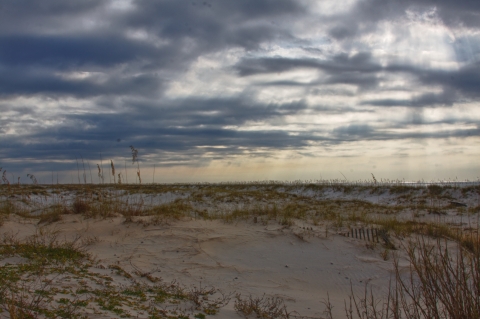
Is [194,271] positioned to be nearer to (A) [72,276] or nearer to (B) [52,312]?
(A) [72,276]

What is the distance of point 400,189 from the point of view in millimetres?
22188

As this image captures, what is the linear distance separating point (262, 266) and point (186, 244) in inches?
74.1

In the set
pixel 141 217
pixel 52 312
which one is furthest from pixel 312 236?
pixel 52 312

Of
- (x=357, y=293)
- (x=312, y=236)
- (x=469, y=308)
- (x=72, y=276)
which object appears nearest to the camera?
(x=469, y=308)

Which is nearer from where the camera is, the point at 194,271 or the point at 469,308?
the point at 469,308

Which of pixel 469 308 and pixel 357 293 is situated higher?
pixel 469 308

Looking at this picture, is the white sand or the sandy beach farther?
the white sand

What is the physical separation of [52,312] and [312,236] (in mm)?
6332

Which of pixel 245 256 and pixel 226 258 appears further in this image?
pixel 245 256

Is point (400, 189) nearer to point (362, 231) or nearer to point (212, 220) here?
point (362, 231)

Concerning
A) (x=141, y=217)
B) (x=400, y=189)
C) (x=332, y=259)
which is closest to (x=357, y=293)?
(x=332, y=259)

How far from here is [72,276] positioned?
5.23 meters

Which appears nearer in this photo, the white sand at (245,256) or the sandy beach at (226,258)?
the sandy beach at (226,258)

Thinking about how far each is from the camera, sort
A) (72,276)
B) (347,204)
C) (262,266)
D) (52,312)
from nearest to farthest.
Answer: (52,312), (72,276), (262,266), (347,204)
